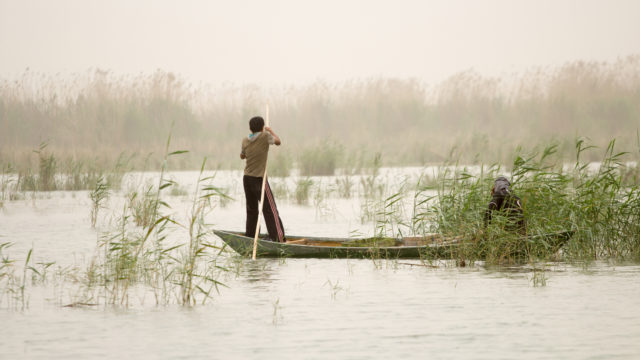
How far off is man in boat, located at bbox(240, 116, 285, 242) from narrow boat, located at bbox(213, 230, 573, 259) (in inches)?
11.3

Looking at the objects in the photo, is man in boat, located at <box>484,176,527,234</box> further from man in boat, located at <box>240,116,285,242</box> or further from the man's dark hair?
the man's dark hair

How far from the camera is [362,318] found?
6855 millimetres

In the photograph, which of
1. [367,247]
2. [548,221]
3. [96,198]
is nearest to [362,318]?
[367,247]

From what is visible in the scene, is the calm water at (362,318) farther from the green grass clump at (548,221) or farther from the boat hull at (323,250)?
the green grass clump at (548,221)

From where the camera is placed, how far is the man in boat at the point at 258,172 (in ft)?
32.8

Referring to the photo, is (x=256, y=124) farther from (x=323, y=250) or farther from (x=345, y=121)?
(x=345, y=121)

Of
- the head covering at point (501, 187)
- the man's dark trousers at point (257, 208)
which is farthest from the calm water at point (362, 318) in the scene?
the head covering at point (501, 187)

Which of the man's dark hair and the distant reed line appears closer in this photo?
the man's dark hair

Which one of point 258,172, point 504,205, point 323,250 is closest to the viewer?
point 504,205

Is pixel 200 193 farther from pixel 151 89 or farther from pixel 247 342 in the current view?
pixel 247 342

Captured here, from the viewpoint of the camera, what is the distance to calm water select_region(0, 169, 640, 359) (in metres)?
5.82

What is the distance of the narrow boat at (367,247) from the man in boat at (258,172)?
286 millimetres

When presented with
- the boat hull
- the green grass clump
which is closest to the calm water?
the boat hull

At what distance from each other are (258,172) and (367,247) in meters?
1.65
